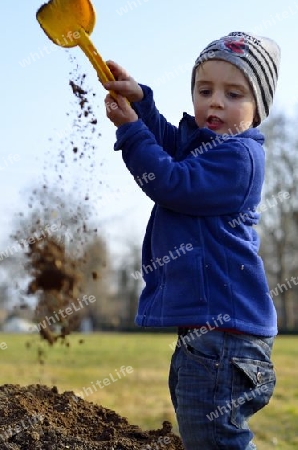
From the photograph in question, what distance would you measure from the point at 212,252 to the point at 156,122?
634 mm

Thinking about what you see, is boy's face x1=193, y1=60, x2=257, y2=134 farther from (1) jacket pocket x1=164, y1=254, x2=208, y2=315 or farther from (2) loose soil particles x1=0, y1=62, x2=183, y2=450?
(2) loose soil particles x1=0, y1=62, x2=183, y2=450

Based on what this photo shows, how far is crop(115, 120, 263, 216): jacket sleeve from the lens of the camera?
2514 millimetres

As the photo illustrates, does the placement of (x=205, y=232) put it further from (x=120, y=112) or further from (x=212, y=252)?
(x=120, y=112)

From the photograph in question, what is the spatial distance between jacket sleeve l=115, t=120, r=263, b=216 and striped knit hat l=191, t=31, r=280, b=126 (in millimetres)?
275

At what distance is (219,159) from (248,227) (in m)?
0.28

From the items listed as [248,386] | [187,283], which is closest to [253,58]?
[187,283]

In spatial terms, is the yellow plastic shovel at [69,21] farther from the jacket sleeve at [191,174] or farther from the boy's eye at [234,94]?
the boy's eye at [234,94]

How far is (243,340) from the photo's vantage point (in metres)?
2.55

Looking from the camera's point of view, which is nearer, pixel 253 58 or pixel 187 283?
pixel 187 283

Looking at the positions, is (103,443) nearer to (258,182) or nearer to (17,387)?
(17,387)

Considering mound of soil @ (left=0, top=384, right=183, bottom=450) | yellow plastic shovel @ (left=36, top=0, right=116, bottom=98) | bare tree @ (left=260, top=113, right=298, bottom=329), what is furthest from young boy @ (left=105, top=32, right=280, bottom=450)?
bare tree @ (left=260, top=113, right=298, bottom=329)

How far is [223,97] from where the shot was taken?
2.67m

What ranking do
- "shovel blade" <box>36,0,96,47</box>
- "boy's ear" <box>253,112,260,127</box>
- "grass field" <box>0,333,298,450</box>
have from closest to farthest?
"shovel blade" <box>36,0,96,47</box> < "boy's ear" <box>253,112,260,127</box> < "grass field" <box>0,333,298,450</box>

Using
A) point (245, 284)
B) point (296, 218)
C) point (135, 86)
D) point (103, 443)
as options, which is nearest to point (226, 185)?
point (245, 284)
